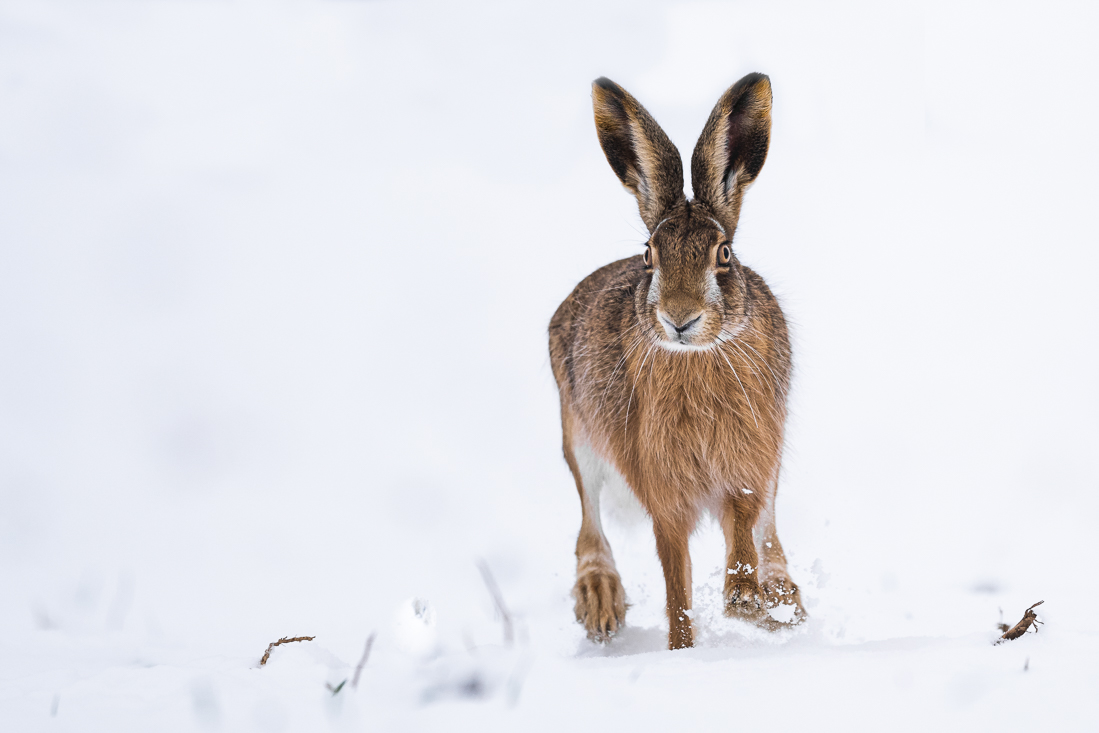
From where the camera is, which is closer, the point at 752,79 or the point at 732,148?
the point at 752,79

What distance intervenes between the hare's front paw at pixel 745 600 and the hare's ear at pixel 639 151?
1378 mm

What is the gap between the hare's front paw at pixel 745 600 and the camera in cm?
Answer: 337

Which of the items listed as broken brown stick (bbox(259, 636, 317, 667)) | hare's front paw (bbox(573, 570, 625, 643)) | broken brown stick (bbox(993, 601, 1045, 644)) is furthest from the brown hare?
broken brown stick (bbox(259, 636, 317, 667))

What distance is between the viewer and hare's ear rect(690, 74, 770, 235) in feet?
11.1

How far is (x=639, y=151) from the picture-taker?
11.6 ft

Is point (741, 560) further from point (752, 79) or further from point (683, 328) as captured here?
point (752, 79)

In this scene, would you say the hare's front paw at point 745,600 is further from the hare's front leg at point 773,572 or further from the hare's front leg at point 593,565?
the hare's front leg at point 593,565

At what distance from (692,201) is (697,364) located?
62 centimetres

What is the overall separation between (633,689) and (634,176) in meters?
2.05

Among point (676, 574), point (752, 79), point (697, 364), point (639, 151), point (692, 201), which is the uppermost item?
point (752, 79)

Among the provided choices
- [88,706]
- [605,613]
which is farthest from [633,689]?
[605,613]

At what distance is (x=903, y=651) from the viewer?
102 inches

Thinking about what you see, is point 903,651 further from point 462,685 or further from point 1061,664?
point 462,685

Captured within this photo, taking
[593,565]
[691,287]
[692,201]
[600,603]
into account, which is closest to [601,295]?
[692,201]
